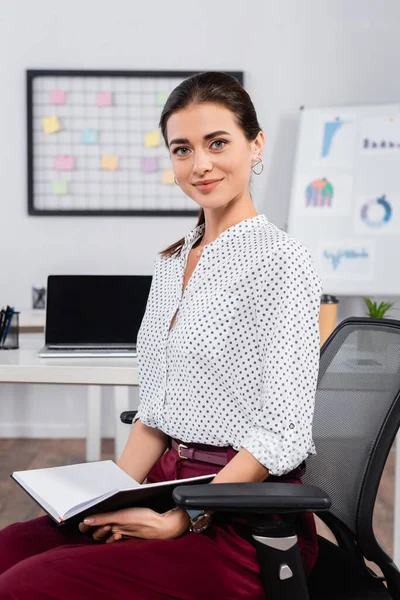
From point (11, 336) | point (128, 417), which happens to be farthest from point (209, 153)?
point (11, 336)

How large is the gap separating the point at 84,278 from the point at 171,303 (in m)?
0.84

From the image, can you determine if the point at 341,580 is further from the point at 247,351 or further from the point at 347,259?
the point at 347,259

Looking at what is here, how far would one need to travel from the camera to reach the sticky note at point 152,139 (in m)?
3.93

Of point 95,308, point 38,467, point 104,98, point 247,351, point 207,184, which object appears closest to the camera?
point 247,351

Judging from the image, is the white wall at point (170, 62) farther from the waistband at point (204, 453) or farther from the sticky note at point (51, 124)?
the waistband at point (204, 453)

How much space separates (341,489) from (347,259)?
2.55 m

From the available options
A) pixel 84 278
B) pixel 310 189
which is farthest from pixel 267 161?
pixel 84 278

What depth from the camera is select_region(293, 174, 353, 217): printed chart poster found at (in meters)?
3.77

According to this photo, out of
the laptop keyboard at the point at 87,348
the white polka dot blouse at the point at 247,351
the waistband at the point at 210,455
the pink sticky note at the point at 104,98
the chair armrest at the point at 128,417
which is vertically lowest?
the laptop keyboard at the point at 87,348

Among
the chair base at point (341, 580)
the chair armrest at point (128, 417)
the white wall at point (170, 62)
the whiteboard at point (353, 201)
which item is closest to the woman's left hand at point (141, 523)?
the chair base at point (341, 580)

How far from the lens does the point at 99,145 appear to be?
3941 millimetres

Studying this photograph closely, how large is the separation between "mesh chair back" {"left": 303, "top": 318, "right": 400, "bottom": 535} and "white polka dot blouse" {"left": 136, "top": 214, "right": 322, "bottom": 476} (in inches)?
4.7

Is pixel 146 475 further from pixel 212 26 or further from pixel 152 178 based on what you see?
pixel 212 26

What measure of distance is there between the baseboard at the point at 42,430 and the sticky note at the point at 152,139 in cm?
153
